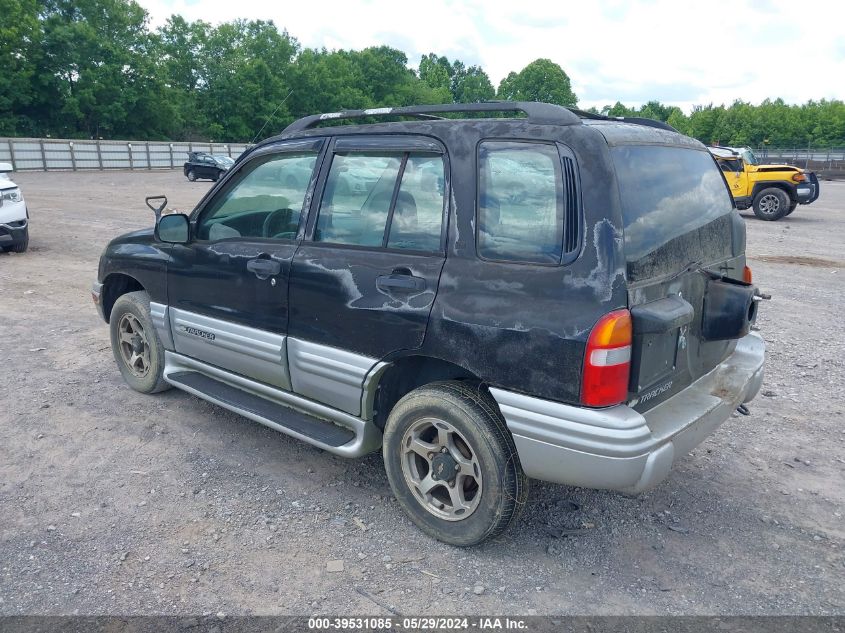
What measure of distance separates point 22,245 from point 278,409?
9084 mm

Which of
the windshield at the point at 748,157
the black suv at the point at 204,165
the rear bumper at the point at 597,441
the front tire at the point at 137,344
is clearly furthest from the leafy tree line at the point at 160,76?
the rear bumper at the point at 597,441

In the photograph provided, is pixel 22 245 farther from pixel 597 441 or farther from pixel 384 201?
pixel 597 441

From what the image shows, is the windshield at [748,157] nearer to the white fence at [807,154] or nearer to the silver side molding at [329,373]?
the silver side molding at [329,373]

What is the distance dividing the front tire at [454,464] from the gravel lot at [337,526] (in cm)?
18

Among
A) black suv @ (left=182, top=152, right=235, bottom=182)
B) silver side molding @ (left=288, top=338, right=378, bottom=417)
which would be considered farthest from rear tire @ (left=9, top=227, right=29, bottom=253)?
black suv @ (left=182, top=152, right=235, bottom=182)

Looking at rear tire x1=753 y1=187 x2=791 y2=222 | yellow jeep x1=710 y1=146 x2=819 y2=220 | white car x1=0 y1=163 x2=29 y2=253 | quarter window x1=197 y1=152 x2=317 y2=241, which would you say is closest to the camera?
quarter window x1=197 y1=152 x2=317 y2=241

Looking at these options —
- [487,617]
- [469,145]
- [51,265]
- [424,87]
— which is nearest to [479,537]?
[487,617]

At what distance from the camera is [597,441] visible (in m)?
2.68

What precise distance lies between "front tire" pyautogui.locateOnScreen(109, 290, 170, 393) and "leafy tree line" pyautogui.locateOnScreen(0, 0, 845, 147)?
3467cm

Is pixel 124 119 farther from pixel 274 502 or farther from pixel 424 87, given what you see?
pixel 274 502

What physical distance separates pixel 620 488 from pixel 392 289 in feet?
4.42

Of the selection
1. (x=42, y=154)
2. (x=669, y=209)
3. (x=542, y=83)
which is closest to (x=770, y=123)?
(x=542, y=83)

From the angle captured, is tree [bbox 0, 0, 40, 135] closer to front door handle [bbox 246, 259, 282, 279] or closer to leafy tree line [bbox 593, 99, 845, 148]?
front door handle [bbox 246, 259, 282, 279]

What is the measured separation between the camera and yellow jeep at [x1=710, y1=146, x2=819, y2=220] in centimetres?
1708
